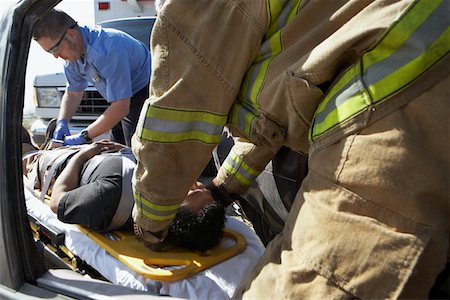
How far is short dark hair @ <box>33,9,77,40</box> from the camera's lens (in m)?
3.07

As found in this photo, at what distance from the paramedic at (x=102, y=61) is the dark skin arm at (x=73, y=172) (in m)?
0.43

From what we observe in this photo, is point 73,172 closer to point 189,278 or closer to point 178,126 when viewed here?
point 189,278

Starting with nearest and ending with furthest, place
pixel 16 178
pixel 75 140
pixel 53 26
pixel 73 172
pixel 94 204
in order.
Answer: pixel 16 178 → pixel 94 204 → pixel 73 172 → pixel 53 26 → pixel 75 140

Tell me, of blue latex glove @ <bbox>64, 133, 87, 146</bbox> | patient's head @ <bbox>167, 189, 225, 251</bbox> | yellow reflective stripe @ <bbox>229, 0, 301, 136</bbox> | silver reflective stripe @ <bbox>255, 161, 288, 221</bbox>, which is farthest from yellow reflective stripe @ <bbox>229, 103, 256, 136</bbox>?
blue latex glove @ <bbox>64, 133, 87, 146</bbox>

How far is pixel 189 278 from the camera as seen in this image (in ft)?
6.50

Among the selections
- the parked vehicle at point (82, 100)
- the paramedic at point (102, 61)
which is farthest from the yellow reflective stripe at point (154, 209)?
the parked vehicle at point (82, 100)

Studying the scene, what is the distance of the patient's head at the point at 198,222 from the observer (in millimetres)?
2137

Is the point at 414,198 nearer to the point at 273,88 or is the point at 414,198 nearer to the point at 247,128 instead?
the point at 273,88

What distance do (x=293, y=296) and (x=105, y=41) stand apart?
2838 millimetres

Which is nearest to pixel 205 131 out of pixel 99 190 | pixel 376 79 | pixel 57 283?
pixel 376 79

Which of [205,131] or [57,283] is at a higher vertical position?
[205,131]

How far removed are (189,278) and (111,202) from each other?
0.64 meters

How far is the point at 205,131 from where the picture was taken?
1.39m

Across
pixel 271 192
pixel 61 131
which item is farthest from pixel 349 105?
pixel 61 131
